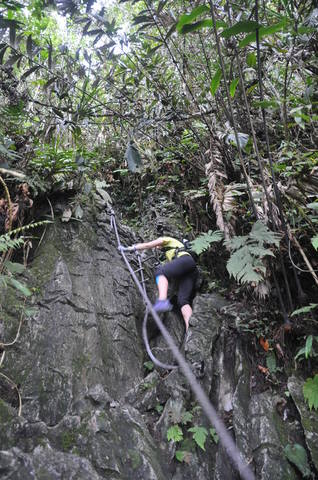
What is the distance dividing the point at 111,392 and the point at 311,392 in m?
1.96

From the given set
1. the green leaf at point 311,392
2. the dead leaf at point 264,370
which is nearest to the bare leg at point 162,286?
the dead leaf at point 264,370

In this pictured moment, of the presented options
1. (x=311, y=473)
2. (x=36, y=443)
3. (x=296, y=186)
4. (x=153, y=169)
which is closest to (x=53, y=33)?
(x=153, y=169)

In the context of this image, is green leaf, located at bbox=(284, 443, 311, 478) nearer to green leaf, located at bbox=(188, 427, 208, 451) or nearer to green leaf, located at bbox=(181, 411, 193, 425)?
green leaf, located at bbox=(188, 427, 208, 451)

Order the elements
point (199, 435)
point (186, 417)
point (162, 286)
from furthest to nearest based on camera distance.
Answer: point (162, 286)
point (186, 417)
point (199, 435)

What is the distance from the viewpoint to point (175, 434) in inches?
115

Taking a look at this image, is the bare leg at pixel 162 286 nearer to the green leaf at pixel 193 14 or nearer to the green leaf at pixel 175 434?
the green leaf at pixel 175 434

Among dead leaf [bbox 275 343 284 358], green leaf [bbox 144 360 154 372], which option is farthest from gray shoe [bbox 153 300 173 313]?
dead leaf [bbox 275 343 284 358]

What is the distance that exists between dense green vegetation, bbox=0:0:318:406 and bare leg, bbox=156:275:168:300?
0.79 metres

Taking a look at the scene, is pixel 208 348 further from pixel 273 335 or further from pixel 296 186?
pixel 296 186

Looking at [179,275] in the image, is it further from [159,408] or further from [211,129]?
[211,129]

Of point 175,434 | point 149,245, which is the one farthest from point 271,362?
point 149,245

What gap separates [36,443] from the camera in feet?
7.75

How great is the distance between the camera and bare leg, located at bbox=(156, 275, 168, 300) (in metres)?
4.41

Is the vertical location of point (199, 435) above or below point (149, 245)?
below
